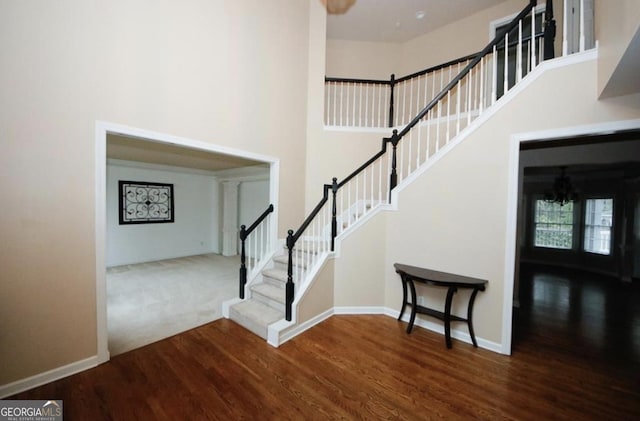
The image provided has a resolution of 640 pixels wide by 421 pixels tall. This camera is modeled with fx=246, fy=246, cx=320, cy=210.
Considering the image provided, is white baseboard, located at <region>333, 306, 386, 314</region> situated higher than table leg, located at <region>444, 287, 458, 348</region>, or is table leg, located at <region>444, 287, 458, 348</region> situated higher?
table leg, located at <region>444, 287, 458, 348</region>

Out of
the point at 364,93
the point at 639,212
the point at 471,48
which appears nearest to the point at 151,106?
the point at 364,93

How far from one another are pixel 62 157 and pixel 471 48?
6204mm

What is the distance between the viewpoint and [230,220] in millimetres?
7352

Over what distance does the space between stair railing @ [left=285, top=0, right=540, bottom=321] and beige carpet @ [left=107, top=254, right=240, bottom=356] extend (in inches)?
58.5

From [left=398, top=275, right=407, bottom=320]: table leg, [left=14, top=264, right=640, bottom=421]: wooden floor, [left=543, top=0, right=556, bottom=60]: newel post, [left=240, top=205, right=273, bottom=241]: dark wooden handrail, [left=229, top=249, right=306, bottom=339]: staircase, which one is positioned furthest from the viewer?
[left=240, top=205, right=273, bottom=241]: dark wooden handrail

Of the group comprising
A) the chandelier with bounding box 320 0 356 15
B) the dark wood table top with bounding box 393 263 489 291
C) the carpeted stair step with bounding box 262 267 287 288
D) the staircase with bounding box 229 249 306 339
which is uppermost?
the chandelier with bounding box 320 0 356 15

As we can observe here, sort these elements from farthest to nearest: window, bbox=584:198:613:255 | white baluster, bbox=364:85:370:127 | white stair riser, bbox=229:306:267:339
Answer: window, bbox=584:198:613:255 → white baluster, bbox=364:85:370:127 → white stair riser, bbox=229:306:267:339

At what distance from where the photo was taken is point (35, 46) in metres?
1.87

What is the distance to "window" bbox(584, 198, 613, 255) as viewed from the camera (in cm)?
643

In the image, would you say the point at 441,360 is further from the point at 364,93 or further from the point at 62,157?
the point at 364,93

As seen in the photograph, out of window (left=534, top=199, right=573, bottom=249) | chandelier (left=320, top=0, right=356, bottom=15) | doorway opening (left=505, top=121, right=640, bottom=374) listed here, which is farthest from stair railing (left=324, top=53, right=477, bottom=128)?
window (left=534, top=199, right=573, bottom=249)

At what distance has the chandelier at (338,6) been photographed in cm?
456

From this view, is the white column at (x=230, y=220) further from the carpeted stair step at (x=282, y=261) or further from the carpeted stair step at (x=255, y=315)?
the carpeted stair step at (x=255, y=315)

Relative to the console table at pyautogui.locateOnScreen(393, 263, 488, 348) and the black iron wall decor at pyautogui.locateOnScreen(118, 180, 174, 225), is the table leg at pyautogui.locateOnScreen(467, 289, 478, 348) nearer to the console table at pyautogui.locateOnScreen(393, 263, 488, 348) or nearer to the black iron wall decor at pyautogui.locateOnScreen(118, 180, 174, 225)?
the console table at pyautogui.locateOnScreen(393, 263, 488, 348)
